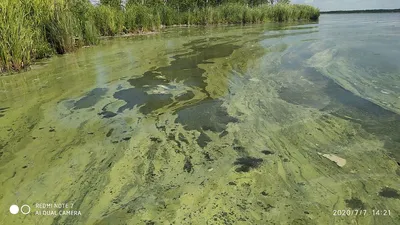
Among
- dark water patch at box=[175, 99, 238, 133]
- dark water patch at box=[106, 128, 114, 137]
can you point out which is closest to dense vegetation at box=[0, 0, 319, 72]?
dark water patch at box=[106, 128, 114, 137]

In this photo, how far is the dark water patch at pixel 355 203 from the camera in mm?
1623

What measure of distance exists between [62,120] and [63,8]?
6095 millimetres

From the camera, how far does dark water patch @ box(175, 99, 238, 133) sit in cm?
278

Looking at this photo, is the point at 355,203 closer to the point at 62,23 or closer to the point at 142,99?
the point at 142,99

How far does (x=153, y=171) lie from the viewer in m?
2.05

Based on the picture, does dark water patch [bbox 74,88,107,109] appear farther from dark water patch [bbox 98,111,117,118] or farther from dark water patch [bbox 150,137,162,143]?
dark water patch [bbox 150,137,162,143]

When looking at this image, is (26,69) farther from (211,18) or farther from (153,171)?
(211,18)

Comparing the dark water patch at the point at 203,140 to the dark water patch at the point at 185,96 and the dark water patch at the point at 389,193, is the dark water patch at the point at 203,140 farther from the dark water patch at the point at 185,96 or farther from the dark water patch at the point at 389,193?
the dark water patch at the point at 389,193

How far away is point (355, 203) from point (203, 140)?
1239 millimetres

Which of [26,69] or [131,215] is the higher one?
[26,69]

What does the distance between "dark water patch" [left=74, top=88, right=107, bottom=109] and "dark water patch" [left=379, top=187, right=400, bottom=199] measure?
3054 millimetres

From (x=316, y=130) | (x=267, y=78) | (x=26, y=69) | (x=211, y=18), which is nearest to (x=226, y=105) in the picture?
(x=316, y=130)

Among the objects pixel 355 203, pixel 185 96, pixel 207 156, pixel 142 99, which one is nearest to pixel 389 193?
pixel 355 203

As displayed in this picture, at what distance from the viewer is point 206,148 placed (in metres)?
2.35
